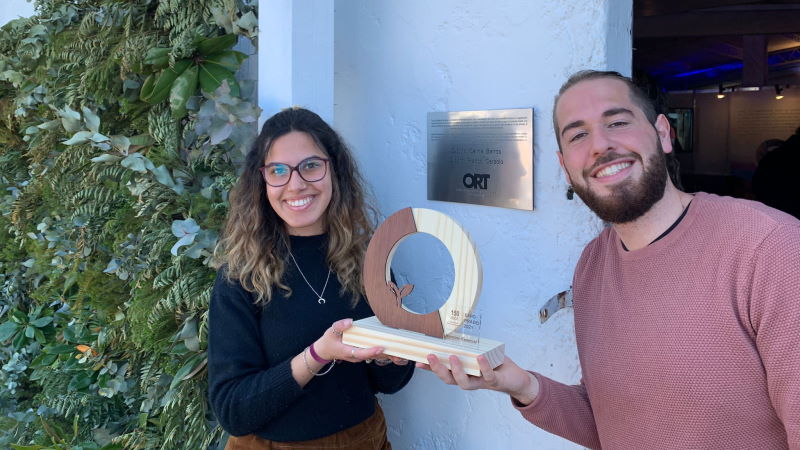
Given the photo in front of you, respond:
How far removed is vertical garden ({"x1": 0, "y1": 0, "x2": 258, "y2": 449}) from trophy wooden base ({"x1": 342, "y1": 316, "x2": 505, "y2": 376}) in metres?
1.13

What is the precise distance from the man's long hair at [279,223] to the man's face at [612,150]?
0.78 m

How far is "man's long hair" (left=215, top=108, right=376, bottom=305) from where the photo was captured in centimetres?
204

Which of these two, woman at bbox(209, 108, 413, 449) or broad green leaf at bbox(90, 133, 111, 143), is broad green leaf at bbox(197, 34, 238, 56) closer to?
broad green leaf at bbox(90, 133, 111, 143)

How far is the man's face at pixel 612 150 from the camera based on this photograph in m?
1.48

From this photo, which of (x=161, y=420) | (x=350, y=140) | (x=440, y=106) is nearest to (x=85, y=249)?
(x=161, y=420)

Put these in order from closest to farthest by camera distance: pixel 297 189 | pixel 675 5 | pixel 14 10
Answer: pixel 297 189, pixel 14 10, pixel 675 5

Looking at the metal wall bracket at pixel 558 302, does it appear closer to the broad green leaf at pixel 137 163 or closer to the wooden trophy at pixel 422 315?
the wooden trophy at pixel 422 315

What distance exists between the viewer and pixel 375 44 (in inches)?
104

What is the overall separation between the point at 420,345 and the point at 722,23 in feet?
19.6

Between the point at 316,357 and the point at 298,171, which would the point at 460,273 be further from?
the point at 298,171

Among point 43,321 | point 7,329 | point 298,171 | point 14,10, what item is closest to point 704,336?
point 298,171

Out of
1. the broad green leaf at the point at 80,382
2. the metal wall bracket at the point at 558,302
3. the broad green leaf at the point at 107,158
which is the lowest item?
the broad green leaf at the point at 80,382

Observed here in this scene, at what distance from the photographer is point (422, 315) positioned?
1.65 m

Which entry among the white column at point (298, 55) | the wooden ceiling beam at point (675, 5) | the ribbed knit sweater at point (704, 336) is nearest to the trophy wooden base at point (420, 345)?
the ribbed knit sweater at point (704, 336)
